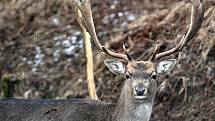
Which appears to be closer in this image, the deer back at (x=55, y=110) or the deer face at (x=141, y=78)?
the deer face at (x=141, y=78)

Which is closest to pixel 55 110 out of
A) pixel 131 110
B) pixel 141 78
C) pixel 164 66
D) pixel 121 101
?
pixel 121 101

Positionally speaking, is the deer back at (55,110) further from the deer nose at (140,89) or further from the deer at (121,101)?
the deer nose at (140,89)

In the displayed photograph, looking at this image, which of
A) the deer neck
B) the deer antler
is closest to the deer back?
the deer neck

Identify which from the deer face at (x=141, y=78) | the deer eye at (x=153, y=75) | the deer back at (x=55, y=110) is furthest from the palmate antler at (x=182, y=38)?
the deer back at (x=55, y=110)

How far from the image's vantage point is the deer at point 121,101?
8859 mm

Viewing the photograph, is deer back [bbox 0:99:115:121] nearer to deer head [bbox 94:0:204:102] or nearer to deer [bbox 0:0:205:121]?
deer [bbox 0:0:205:121]

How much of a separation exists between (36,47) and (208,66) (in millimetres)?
3852

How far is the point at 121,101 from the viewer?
30.1 feet

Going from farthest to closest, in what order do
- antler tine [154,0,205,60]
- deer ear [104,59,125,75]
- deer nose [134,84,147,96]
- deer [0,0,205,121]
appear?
antler tine [154,0,205,60]
deer ear [104,59,125,75]
deer [0,0,205,121]
deer nose [134,84,147,96]

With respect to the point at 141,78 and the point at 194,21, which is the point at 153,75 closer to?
the point at 141,78

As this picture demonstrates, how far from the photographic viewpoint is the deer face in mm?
8719

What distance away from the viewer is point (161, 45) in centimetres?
1335

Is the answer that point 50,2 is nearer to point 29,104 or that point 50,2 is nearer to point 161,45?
point 161,45

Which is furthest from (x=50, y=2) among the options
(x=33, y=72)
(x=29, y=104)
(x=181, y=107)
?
(x=29, y=104)
